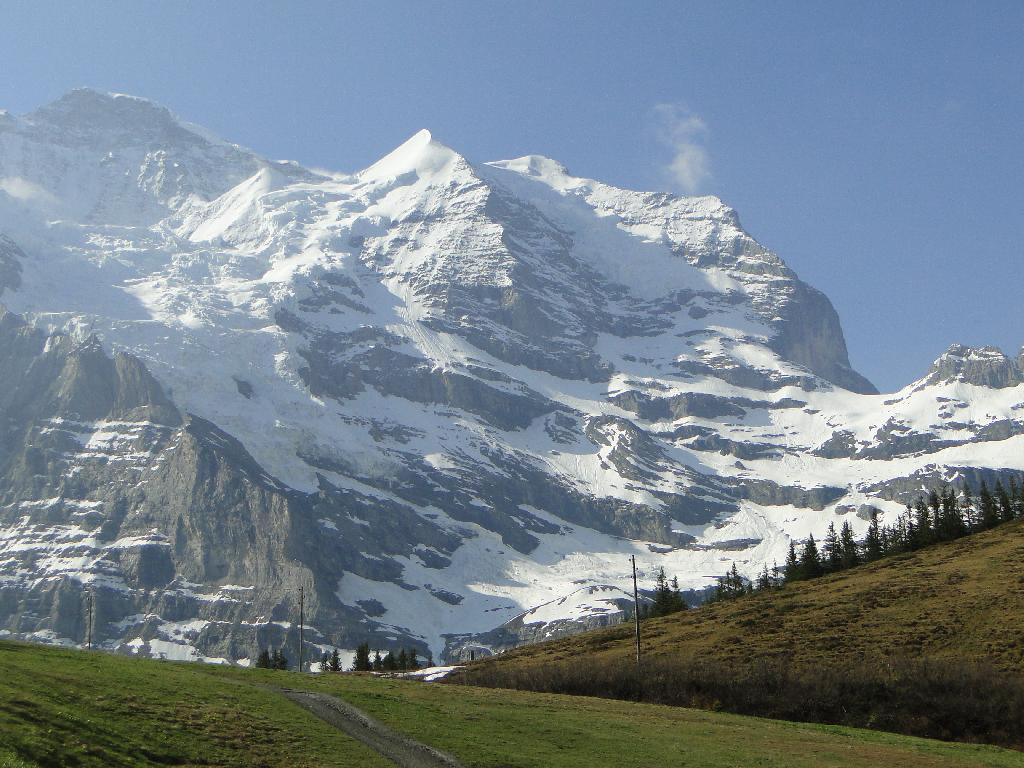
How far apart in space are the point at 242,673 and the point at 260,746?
25.3 m

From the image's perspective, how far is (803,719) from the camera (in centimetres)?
7238

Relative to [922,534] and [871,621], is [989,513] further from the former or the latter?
[871,621]

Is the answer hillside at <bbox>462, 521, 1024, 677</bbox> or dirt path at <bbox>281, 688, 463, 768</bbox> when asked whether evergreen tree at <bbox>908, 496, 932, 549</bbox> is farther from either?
dirt path at <bbox>281, 688, 463, 768</bbox>

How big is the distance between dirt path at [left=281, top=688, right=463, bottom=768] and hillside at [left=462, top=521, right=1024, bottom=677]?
4260 cm

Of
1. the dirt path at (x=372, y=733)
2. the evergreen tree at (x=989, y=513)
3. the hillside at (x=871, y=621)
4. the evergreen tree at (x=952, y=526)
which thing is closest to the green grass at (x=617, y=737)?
the dirt path at (x=372, y=733)

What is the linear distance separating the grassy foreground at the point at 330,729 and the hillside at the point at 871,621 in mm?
26715

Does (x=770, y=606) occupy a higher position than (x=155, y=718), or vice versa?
(x=770, y=606)

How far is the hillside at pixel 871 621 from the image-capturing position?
87500mm

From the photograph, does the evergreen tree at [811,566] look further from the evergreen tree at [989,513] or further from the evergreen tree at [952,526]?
the evergreen tree at [989,513]

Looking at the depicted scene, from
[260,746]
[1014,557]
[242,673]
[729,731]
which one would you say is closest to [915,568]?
[1014,557]

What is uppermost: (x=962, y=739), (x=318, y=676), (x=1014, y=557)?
(x=1014, y=557)

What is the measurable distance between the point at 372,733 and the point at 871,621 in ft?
201


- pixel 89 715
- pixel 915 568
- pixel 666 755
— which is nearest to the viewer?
pixel 89 715

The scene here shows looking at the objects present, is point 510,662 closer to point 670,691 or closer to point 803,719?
point 670,691
